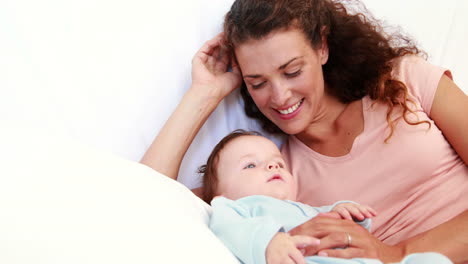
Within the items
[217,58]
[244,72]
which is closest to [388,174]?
[244,72]

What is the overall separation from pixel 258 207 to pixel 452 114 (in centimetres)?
73

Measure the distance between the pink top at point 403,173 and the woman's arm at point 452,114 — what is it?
0.8 inches

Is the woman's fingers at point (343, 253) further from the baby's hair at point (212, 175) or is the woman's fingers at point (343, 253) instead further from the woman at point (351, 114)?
the baby's hair at point (212, 175)

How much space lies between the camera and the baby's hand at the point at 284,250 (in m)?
1.01

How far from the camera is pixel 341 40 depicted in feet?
5.54

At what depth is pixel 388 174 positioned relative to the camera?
1.55 meters

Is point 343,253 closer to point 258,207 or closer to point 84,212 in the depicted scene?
point 258,207

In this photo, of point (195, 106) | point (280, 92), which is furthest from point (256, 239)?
point (195, 106)

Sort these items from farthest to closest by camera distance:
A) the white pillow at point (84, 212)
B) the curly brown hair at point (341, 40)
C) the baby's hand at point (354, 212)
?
the curly brown hair at point (341, 40)
the baby's hand at point (354, 212)
the white pillow at point (84, 212)

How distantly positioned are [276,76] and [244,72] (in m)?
0.12

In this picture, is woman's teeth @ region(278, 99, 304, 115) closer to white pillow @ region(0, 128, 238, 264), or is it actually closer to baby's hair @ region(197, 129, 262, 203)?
baby's hair @ region(197, 129, 262, 203)

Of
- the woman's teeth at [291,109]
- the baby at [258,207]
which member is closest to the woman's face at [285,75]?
the woman's teeth at [291,109]

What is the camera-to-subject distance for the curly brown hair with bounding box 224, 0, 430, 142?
4.84ft

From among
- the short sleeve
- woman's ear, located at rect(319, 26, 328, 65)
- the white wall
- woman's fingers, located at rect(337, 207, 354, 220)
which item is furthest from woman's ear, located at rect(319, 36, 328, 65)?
woman's fingers, located at rect(337, 207, 354, 220)
